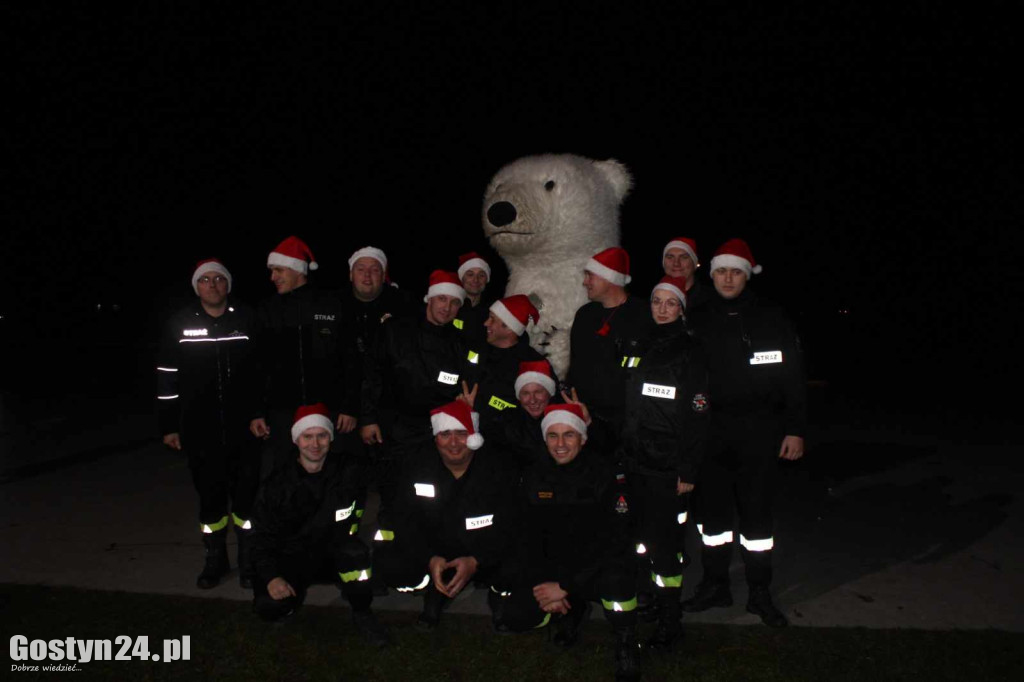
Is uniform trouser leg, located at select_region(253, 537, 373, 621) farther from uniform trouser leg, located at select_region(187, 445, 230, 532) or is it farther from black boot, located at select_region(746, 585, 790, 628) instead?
black boot, located at select_region(746, 585, 790, 628)

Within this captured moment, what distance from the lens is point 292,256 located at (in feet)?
14.3

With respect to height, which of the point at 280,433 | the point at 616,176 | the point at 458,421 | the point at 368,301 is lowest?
the point at 280,433

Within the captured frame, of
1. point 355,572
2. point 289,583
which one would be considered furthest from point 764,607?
point 289,583

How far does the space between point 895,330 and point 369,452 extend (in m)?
22.6

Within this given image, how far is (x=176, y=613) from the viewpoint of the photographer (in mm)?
3572

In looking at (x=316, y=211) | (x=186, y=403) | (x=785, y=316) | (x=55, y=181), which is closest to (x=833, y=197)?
(x=316, y=211)

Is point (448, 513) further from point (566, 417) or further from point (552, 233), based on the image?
point (552, 233)

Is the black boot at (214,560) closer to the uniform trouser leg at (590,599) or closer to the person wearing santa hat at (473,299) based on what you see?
the uniform trouser leg at (590,599)

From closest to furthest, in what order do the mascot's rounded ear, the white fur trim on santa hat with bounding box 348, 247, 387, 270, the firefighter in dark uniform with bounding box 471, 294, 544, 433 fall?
the firefighter in dark uniform with bounding box 471, 294, 544, 433 → the white fur trim on santa hat with bounding box 348, 247, 387, 270 → the mascot's rounded ear

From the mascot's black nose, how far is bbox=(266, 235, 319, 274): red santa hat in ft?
3.83

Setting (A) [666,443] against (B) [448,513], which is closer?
(A) [666,443]

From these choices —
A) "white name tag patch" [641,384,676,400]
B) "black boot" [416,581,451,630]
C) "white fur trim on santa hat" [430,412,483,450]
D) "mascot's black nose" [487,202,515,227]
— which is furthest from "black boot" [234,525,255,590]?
"mascot's black nose" [487,202,515,227]

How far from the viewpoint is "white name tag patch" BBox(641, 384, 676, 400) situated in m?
3.31

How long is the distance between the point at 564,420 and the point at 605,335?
579 mm
